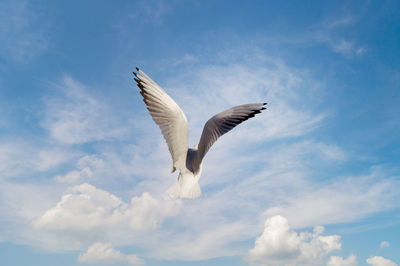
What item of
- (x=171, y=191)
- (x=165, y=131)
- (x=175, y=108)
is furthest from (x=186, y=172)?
(x=175, y=108)

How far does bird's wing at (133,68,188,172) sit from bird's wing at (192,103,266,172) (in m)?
0.99

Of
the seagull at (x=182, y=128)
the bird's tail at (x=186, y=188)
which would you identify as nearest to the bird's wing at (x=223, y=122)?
the seagull at (x=182, y=128)

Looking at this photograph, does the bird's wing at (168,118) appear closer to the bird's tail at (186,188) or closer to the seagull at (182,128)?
the seagull at (182,128)

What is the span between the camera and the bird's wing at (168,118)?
13320mm

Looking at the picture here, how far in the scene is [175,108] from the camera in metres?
13.9

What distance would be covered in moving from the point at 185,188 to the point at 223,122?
308 centimetres

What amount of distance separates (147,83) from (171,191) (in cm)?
470

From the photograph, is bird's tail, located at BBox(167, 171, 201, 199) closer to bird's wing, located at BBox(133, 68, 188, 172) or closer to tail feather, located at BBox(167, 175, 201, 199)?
tail feather, located at BBox(167, 175, 201, 199)

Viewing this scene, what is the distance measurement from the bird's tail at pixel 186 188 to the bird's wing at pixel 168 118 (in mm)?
543

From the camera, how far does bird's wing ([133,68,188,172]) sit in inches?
524

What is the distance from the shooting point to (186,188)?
1266 cm

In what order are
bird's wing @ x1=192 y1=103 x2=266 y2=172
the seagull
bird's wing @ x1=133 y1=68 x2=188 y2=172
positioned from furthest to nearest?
bird's wing @ x1=133 y1=68 x2=188 y2=172, the seagull, bird's wing @ x1=192 y1=103 x2=266 y2=172

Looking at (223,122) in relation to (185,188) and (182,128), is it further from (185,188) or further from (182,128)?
(185,188)

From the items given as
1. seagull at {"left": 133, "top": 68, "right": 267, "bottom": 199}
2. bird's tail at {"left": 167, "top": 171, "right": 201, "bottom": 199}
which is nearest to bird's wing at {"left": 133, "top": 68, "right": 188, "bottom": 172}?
seagull at {"left": 133, "top": 68, "right": 267, "bottom": 199}
